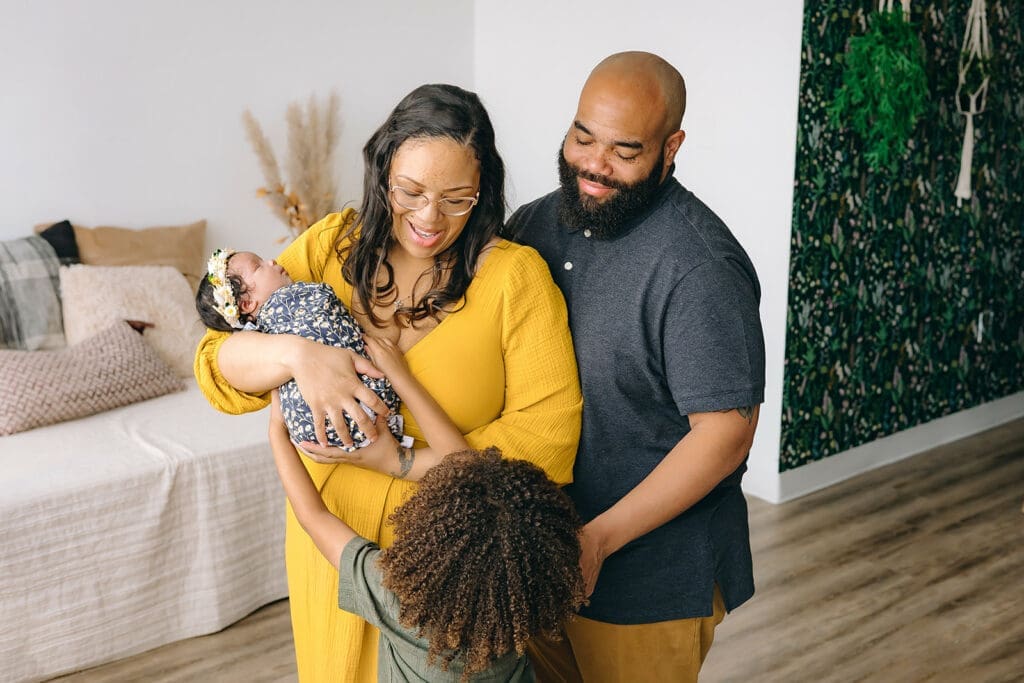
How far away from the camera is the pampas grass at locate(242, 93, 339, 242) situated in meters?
3.93

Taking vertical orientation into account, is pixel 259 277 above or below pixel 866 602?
Result: above

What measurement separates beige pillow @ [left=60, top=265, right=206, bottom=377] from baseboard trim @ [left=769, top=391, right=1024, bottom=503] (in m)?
2.28

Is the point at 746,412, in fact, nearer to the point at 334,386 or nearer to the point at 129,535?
the point at 334,386

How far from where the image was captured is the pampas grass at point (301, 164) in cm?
393

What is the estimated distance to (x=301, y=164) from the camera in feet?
13.1

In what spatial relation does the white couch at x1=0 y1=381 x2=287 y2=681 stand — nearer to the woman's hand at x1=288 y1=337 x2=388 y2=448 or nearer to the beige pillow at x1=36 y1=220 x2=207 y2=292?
the beige pillow at x1=36 y1=220 x2=207 y2=292

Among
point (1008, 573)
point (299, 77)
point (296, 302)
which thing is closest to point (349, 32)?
point (299, 77)

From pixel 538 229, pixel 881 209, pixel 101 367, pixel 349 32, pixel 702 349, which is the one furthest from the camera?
pixel 349 32

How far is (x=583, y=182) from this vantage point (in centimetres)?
144

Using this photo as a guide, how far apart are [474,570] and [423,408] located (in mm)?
300

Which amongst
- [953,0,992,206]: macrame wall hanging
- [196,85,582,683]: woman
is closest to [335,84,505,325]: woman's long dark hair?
[196,85,582,683]: woman

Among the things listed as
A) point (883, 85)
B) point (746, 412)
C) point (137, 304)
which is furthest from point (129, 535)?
A: point (883, 85)

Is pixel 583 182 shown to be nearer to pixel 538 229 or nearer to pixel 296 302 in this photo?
pixel 538 229

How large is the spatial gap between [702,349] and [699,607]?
0.45 m
